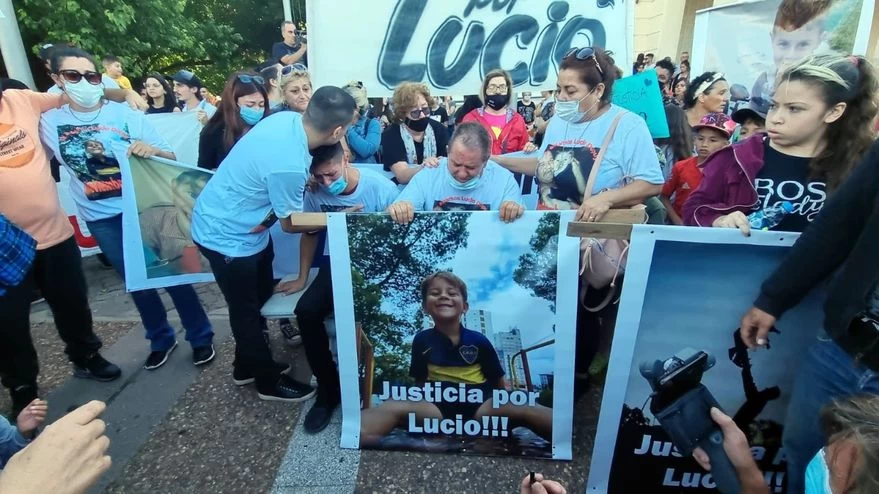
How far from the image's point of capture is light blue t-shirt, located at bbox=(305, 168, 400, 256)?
99.9 inches

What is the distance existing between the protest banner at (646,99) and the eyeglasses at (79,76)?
2.98 metres

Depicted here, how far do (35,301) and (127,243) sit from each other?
2.32 metres

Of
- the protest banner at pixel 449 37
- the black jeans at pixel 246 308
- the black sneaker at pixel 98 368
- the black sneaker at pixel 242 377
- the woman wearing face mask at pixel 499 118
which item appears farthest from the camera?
the woman wearing face mask at pixel 499 118

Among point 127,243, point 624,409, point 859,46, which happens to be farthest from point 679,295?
point 127,243

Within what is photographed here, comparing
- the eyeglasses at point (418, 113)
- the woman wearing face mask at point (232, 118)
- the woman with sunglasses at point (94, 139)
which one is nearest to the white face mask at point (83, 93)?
the woman with sunglasses at point (94, 139)

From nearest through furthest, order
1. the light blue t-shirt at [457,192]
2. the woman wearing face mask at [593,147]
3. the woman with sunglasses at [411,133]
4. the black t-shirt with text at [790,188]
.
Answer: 1. the black t-shirt with text at [790,188]
2. the woman wearing face mask at [593,147]
3. the light blue t-shirt at [457,192]
4. the woman with sunglasses at [411,133]

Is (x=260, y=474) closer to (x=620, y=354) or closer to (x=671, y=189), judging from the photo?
(x=620, y=354)

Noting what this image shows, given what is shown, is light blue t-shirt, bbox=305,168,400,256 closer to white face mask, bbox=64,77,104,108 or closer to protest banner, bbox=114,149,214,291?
protest banner, bbox=114,149,214,291

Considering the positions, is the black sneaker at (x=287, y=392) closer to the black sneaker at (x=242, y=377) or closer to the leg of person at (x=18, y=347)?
the black sneaker at (x=242, y=377)

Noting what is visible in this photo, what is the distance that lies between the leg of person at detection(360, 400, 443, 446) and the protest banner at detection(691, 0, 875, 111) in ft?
8.44

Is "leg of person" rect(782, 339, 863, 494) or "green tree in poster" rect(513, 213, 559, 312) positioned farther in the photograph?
"green tree in poster" rect(513, 213, 559, 312)

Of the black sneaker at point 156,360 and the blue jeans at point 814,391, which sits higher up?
the blue jeans at point 814,391

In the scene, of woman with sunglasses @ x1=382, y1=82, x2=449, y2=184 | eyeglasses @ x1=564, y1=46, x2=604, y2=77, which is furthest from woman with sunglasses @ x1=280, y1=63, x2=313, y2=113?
eyeglasses @ x1=564, y1=46, x2=604, y2=77

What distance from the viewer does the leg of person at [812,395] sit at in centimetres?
138
